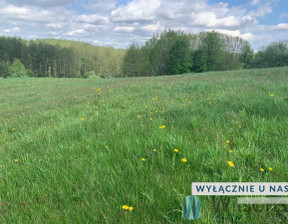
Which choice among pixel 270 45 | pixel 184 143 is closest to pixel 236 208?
pixel 184 143

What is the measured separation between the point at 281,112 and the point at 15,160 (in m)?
4.84

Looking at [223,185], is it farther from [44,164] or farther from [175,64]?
[175,64]

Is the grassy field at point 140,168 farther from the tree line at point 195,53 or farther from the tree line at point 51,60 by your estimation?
the tree line at point 51,60

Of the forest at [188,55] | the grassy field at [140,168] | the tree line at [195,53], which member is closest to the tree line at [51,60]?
the forest at [188,55]

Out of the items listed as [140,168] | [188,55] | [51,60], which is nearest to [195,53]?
[188,55]

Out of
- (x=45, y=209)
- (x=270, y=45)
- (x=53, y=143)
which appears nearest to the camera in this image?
(x=45, y=209)

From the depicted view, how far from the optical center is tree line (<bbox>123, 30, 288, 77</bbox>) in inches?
2218

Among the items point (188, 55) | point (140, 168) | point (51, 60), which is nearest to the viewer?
point (140, 168)

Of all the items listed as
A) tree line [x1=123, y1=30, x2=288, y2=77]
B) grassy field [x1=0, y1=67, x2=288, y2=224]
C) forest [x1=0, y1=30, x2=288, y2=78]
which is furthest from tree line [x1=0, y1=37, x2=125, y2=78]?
grassy field [x1=0, y1=67, x2=288, y2=224]

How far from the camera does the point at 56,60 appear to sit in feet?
311

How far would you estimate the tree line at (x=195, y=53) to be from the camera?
56344 mm

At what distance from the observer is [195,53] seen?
5941 centimetres

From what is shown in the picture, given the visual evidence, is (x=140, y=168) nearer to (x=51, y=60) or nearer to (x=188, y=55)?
(x=188, y=55)

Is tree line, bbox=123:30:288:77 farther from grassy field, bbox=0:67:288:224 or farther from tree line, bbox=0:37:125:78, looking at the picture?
grassy field, bbox=0:67:288:224
